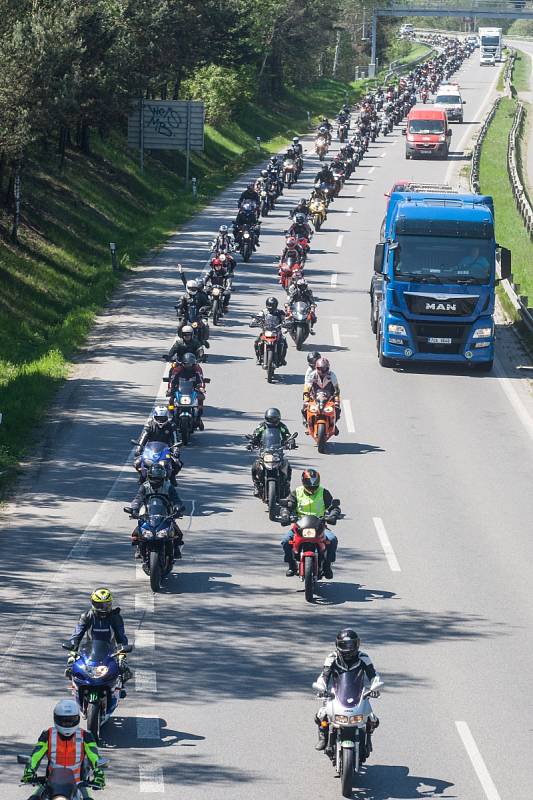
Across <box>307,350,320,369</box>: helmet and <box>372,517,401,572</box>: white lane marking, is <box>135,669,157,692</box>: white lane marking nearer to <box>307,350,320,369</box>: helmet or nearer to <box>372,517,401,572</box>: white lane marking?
<box>372,517,401,572</box>: white lane marking

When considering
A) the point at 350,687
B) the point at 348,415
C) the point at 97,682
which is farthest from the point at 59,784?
the point at 348,415

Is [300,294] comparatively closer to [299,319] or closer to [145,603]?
[299,319]

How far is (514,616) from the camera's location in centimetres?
1728

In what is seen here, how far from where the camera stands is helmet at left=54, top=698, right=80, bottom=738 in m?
11.0

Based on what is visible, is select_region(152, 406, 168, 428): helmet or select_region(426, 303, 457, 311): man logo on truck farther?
select_region(426, 303, 457, 311): man logo on truck

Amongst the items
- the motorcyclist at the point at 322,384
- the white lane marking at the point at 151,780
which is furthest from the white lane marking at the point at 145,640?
the motorcyclist at the point at 322,384

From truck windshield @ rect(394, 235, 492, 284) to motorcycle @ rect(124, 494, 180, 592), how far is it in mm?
14227

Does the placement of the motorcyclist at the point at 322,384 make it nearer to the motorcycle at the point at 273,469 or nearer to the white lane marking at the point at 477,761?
the motorcycle at the point at 273,469

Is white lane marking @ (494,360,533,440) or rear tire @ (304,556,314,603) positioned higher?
rear tire @ (304,556,314,603)

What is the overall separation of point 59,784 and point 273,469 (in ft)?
35.0

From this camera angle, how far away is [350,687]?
12750mm

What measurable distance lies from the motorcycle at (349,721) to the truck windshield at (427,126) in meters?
64.0

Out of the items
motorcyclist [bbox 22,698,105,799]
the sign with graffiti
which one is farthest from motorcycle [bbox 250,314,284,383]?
the sign with graffiti

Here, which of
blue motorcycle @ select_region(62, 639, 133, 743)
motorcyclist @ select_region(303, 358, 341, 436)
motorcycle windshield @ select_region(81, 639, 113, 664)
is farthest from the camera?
motorcyclist @ select_region(303, 358, 341, 436)
